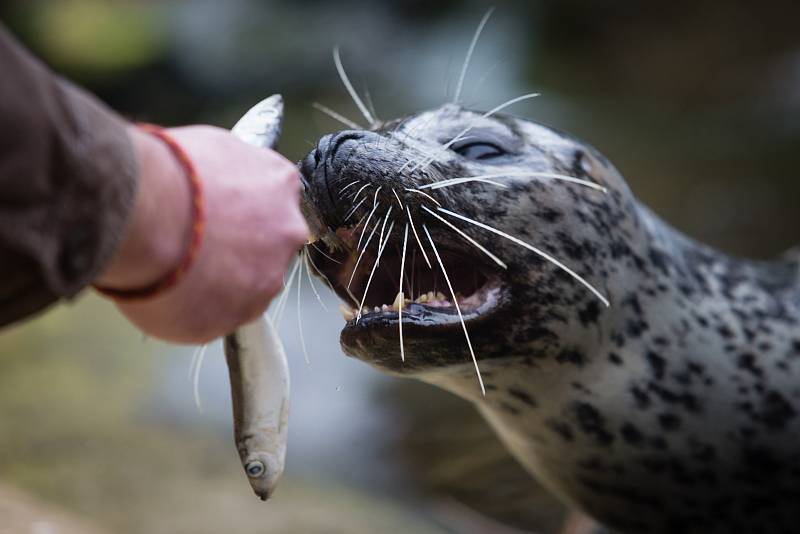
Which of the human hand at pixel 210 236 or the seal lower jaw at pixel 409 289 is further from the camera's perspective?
the seal lower jaw at pixel 409 289

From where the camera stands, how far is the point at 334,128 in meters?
8.46

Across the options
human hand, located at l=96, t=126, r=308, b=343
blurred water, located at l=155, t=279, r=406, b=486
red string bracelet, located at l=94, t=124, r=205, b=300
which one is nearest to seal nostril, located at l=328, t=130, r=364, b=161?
human hand, located at l=96, t=126, r=308, b=343

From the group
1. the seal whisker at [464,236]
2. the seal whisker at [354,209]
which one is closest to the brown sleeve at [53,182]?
the seal whisker at [354,209]

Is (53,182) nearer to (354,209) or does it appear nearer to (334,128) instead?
(354,209)

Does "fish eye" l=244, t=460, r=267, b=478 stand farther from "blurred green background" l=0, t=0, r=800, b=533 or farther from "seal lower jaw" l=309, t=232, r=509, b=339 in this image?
"blurred green background" l=0, t=0, r=800, b=533

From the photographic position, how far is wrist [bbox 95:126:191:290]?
129cm

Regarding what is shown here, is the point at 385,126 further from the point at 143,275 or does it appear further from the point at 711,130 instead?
the point at 711,130

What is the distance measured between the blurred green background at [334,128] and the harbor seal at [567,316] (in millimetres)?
479

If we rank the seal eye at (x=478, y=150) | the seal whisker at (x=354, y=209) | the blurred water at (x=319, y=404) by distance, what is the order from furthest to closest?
the blurred water at (x=319, y=404) → the seal eye at (x=478, y=150) → the seal whisker at (x=354, y=209)

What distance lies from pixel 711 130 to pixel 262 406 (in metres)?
7.23

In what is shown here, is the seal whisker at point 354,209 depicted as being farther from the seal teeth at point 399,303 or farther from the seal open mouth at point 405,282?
the seal teeth at point 399,303

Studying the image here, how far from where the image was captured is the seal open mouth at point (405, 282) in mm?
2188

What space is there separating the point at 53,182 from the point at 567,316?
4.75 feet

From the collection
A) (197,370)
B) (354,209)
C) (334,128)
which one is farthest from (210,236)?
(334,128)
